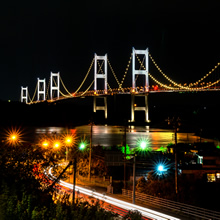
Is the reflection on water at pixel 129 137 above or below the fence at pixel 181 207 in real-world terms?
above

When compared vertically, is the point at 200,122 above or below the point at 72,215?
above

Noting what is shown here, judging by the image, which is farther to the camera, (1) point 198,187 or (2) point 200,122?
(2) point 200,122

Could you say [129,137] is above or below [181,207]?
above

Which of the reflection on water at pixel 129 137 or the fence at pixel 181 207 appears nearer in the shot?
the fence at pixel 181 207

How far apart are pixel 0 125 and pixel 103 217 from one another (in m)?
29.0

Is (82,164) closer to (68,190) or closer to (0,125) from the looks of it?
(68,190)

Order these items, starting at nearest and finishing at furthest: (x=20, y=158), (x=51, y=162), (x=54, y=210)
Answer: (x=54, y=210), (x=20, y=158), (x=51, y=162)

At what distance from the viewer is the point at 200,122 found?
31844mm

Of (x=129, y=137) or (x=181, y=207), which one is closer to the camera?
(x=181, y=207)

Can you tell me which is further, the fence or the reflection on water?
the reflection on water

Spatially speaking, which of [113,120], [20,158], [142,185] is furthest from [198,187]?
[113,120]

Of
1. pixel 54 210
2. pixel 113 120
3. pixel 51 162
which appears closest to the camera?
pixel 54 210

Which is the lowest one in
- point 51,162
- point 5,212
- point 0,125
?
point 5,212

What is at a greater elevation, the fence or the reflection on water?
the reflection on water
